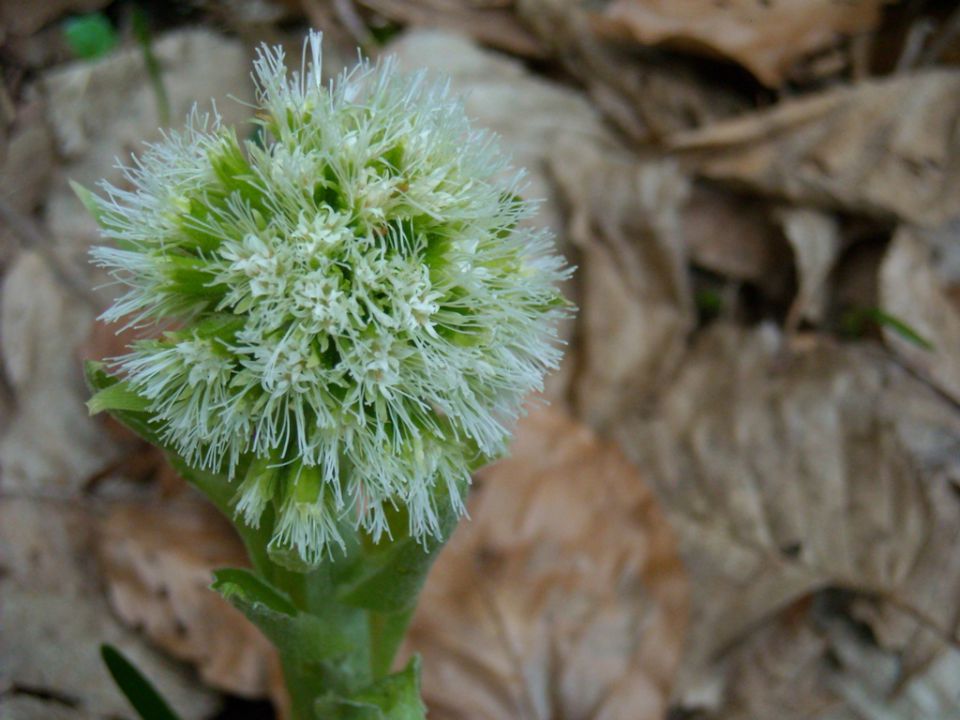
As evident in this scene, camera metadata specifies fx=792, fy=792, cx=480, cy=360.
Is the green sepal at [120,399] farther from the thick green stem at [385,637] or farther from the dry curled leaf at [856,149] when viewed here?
the dry curled leaf at [856,149]

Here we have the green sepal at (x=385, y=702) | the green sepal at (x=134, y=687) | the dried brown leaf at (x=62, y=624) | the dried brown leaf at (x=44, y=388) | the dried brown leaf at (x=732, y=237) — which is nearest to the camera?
the green sepal at (x=385, y=702)

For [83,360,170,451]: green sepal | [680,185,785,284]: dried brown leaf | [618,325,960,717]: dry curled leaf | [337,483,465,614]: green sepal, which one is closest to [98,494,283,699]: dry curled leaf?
[337,483,465,614]: green sepal

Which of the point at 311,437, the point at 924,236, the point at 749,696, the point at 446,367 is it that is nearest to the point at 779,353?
the point at 924,236

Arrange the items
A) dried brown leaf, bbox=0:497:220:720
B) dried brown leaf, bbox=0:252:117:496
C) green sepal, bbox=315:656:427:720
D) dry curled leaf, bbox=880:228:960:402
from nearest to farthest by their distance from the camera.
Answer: green sepal, bbox=315:656:427:720
dried brown leaf, bbox=0:497:220:720
dried brown leaf, bbox=0:252:117:496
dry curled leaf, bbox=880:228:960:402

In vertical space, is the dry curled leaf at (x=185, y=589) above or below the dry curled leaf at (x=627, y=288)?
below

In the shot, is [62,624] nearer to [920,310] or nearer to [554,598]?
[554,598]

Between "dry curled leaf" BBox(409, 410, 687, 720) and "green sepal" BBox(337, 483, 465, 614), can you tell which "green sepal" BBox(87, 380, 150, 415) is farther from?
"dry curled leaf" BBox(409, 410, 687, 720)

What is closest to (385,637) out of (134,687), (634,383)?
(134,687)

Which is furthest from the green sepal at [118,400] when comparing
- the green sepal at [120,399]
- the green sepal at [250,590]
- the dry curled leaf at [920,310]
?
the dry curled leaf at [920,310]

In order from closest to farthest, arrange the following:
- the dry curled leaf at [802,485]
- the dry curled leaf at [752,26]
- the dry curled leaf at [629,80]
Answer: the dry curled leaf at [802,485] < the dry curled leaf at [752,26] < the dry curled leaf at [629,80]
